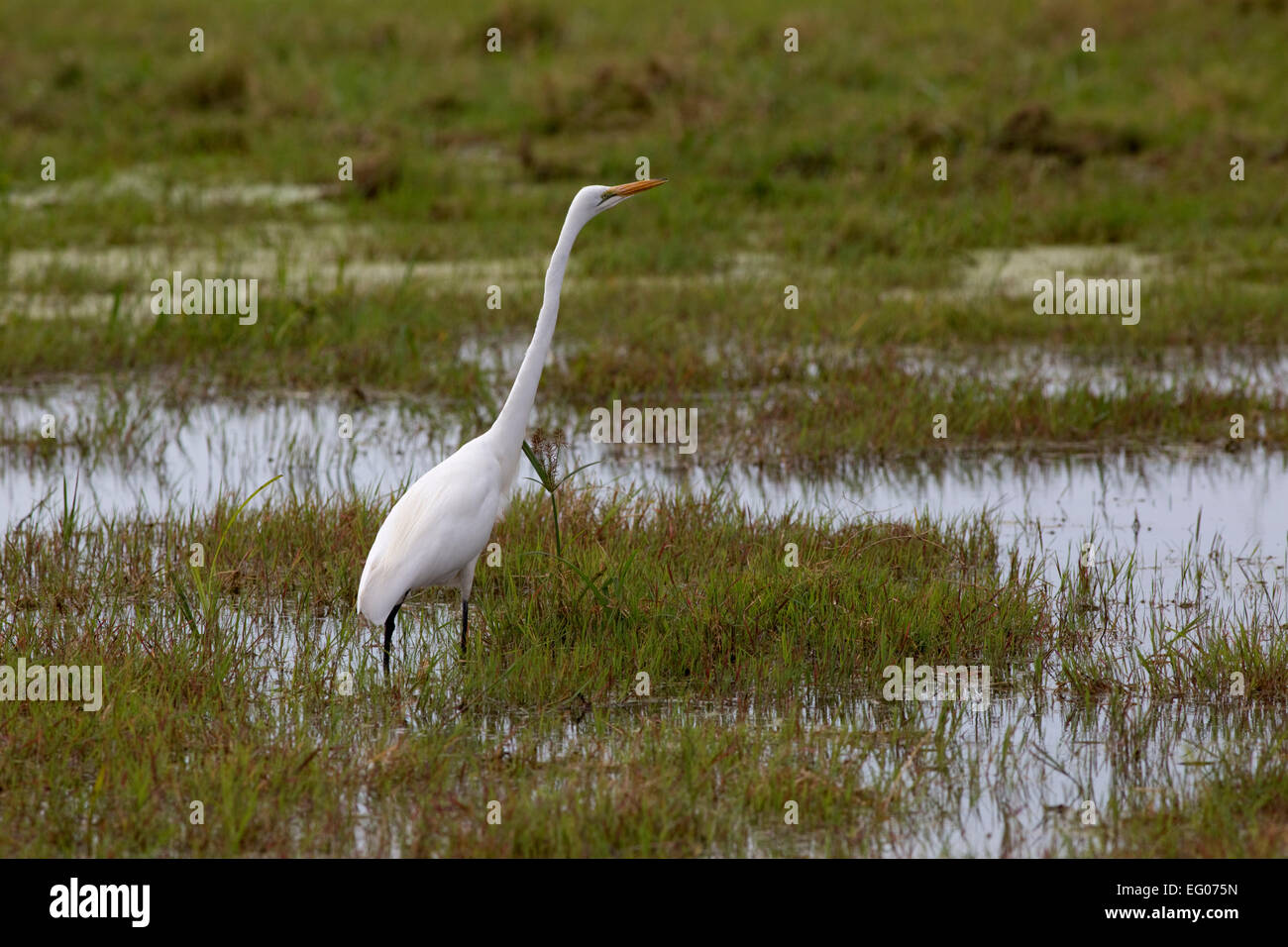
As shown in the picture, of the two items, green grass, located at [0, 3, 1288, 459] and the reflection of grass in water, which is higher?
green grass, located at [0, 3, 1288, 459]

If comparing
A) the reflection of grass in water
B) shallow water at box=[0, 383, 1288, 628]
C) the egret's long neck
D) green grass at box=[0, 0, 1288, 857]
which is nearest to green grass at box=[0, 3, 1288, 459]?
green grass at box=[0, 0, 1288, 857]

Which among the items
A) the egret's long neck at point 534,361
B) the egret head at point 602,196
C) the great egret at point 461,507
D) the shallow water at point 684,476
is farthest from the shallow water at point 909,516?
the egret head at point 602,196

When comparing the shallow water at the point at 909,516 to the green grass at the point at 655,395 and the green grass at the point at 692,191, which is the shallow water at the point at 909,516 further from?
the green grass at the point at 692,191

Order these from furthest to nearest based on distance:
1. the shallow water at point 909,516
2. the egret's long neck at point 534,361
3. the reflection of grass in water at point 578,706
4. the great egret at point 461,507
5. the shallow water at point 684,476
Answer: the shallow water at point 684,476 → the egret's long neck at point 534,361 → the great egret at point 461,507 → the shallow water at point 909,516 → the reflection of grass in water at point 578,706

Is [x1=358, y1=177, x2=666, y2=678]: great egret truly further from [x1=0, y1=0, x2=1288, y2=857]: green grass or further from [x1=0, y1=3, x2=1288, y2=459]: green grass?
[x1=0, y1=3, x2=1288, y2=459]: green grass

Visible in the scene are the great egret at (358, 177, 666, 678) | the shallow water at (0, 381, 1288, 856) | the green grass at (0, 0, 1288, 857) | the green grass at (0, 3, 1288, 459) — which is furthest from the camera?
the green grass at (0, 3, 1288, 459)

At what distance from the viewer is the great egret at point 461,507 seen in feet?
16.4

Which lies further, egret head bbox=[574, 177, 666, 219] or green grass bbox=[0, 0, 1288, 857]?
egret head bbox=[574, 177, 666, 219]

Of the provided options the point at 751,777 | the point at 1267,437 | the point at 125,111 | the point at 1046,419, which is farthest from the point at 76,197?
the point at 751,777

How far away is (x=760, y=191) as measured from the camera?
42.0ft

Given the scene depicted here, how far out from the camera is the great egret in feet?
16.4

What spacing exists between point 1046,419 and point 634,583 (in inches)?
131

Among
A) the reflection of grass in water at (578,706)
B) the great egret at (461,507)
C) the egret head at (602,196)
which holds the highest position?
the egret head at (602,196)
